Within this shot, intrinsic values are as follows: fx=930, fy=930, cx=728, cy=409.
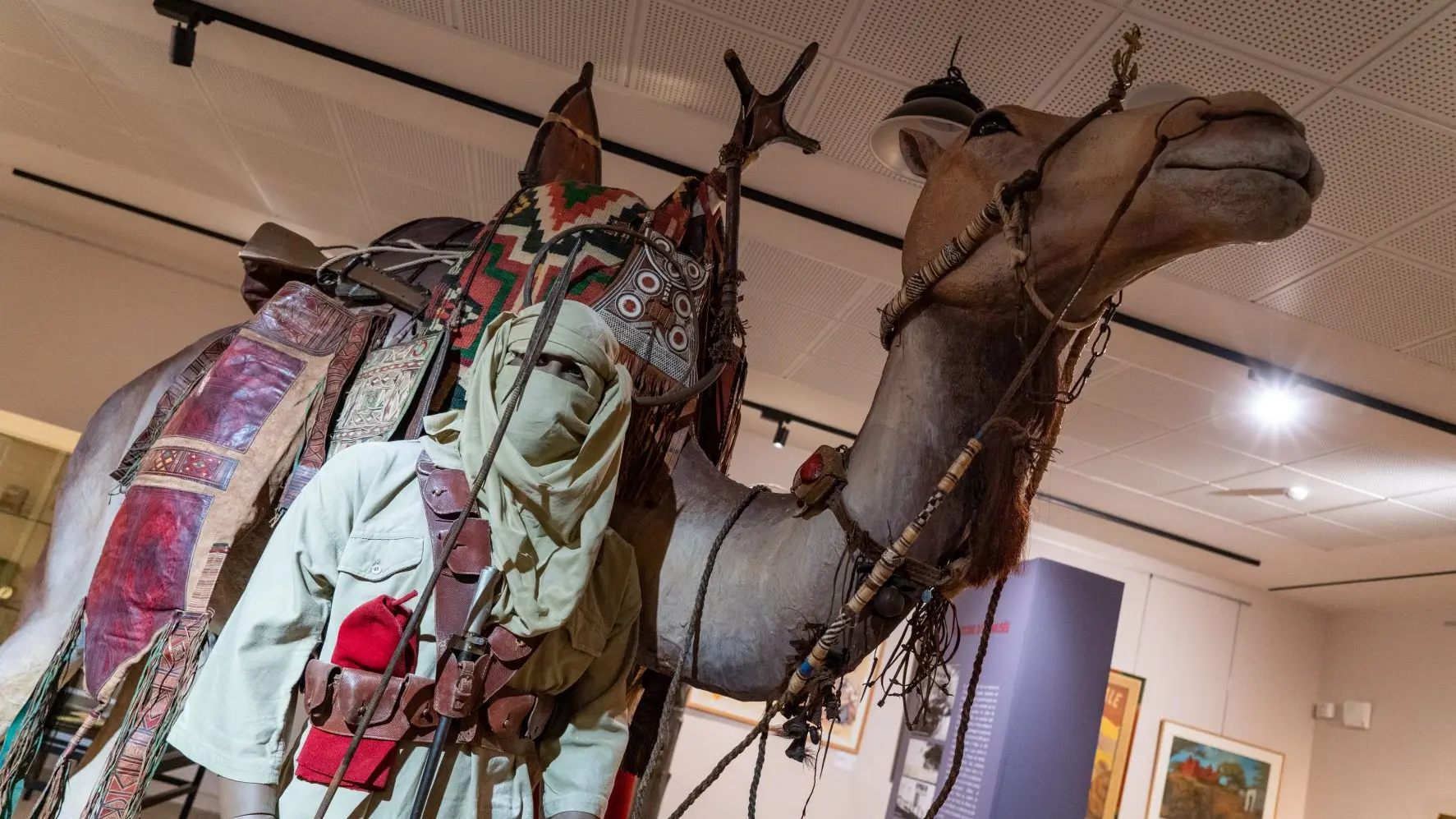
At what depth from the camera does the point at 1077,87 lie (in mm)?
2893

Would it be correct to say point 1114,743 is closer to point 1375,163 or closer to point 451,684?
point 1375,163

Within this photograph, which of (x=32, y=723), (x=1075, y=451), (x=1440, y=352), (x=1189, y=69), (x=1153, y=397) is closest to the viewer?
(x=32, y=723)

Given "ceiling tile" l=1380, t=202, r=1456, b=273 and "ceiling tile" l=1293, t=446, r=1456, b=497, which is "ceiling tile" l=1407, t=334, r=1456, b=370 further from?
"ceiling tile" l=1293, t=446, r=1456, b=497

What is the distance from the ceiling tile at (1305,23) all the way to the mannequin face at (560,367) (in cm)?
205

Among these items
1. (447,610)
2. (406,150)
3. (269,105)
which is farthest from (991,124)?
(269,105)

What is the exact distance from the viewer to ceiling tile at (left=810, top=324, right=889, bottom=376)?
4832 mm

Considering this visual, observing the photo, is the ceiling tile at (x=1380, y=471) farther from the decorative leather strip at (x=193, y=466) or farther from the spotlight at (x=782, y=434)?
the decorative leather strip at (x=193, y=466)

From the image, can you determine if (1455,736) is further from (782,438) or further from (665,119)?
(665,119)

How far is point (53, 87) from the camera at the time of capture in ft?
14.7

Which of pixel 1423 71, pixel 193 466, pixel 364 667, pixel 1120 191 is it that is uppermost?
pixel 1423 71

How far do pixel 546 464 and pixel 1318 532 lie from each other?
6182mm

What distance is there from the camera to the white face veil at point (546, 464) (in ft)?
4.28

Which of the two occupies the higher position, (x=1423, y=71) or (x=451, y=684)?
(x=1423, y=71)

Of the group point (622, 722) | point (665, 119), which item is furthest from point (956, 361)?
point (665, 119)
